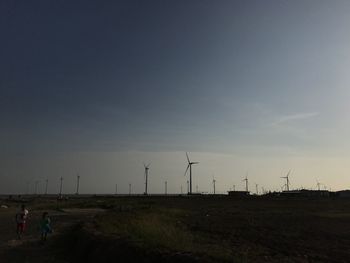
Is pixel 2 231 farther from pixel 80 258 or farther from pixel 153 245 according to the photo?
pixel 153 245

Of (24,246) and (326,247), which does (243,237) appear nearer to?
(326,247)

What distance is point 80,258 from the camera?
2019cm

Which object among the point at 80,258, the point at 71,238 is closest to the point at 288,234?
the point at 71,238

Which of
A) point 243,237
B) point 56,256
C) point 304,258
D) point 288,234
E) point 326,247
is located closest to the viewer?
point 56,256

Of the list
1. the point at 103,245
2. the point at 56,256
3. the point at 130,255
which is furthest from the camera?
the point at 56,256

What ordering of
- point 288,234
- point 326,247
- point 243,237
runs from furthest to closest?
point 288,234 < point 243,237 < point 326,247

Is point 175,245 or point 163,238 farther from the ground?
point 163,238

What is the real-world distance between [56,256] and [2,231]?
13123 millimetres

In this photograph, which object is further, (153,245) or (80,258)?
(80,258)

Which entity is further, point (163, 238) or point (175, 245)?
point (163, 238)

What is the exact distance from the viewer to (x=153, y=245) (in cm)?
1750

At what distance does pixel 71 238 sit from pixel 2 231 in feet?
32.4

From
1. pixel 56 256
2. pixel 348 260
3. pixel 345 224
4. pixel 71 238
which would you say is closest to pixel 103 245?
pixel 56 256

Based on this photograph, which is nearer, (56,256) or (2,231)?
(56,256)
